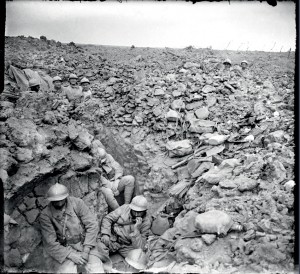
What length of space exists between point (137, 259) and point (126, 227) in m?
0.50

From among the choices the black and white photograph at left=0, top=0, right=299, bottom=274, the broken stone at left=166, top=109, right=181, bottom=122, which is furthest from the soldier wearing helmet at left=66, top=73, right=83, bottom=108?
the broken stone at left=166, top=109, right=181, bottom=122

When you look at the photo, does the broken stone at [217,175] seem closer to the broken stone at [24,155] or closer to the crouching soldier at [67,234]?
the crouching soldier at [67,234]

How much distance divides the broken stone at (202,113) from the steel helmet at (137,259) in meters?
4.14

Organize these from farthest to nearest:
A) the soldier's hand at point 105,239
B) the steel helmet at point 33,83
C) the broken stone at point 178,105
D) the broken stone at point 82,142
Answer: the broken stone at point 178,105 → the steel helmet at point 33,83 → the broken stone at point 82,142 → the soldier's hand at point 105,239

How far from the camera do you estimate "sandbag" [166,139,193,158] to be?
654 centimetres

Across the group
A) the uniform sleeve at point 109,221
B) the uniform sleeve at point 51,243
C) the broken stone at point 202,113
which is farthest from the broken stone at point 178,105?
the uniform sleeve at point 51,243

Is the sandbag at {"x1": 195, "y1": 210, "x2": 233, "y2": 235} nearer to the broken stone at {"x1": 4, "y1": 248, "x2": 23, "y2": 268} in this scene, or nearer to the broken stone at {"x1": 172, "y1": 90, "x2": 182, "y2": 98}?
the broken stone at {"x1": 4, "y1": 248, "x2": 23, "y2": 268}

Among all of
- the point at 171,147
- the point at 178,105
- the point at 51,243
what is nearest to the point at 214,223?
the point at 51,243

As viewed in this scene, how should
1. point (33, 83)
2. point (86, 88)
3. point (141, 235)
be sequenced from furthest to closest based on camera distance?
1. point (86, 88)
2. point (33, 83)
3. point (141, 235)

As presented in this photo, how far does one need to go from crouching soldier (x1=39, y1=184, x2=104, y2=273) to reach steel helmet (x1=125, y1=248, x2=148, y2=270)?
1.90 feet

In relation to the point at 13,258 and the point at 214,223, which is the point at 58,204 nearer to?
the point at 13,258

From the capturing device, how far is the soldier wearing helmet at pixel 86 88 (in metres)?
7.92

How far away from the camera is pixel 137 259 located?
4.16 metres

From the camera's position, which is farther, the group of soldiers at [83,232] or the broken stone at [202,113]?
the broken stone at [202,113]
